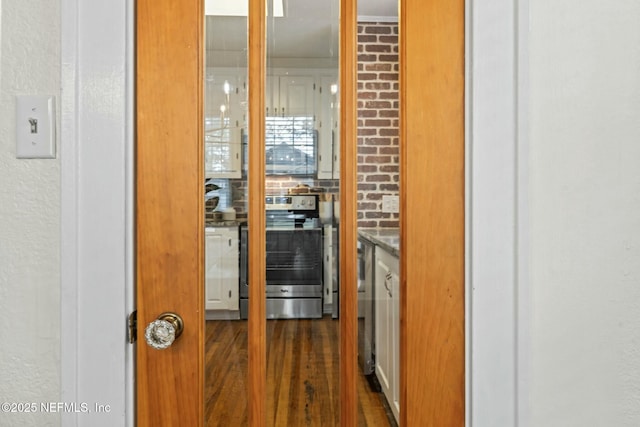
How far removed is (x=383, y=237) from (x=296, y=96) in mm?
351

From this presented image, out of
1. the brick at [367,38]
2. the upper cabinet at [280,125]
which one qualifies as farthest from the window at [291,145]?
the brick at [367,38]

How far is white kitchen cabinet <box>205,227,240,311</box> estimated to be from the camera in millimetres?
898

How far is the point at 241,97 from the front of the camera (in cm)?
90

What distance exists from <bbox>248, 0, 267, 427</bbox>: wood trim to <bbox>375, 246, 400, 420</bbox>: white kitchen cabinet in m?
0.25

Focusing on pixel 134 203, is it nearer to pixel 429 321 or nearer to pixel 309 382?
pixel 309 382

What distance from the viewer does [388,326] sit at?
925mm

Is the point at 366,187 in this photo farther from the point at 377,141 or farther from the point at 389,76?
the point at 389,76

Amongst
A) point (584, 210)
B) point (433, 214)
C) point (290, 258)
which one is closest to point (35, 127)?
point (290, 258)

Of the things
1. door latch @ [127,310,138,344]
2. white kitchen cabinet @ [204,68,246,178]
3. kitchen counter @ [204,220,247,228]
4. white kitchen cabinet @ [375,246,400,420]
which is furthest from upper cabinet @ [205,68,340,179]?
door latch @ [127,310,138,344]

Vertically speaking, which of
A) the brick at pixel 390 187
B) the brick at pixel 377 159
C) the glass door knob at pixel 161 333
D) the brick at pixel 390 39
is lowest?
the glass door knob at pixel 161 333

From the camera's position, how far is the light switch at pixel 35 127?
81cm

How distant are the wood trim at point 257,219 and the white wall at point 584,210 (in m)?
0.55

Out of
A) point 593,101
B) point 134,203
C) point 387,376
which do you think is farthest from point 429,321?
point 134,203

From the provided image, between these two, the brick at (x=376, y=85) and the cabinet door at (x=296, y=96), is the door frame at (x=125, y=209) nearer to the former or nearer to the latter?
the brick at (x=376, y=85)
